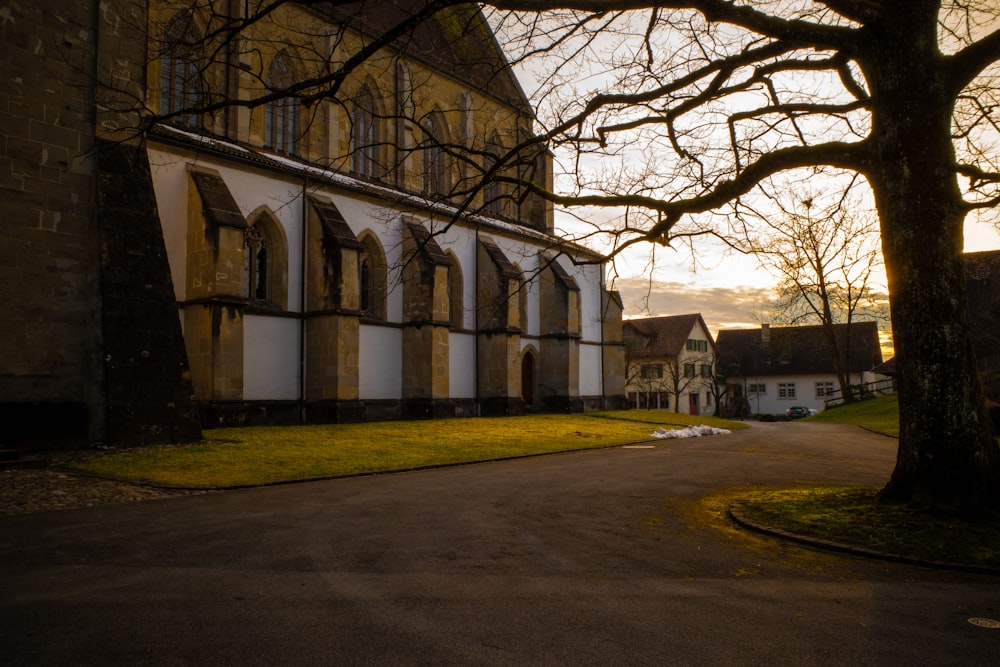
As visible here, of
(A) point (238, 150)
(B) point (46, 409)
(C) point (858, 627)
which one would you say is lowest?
(C) point (858, 627)

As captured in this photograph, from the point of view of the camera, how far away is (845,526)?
7477 millimetres

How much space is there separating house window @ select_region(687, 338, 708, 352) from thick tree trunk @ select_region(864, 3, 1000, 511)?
57.9 m

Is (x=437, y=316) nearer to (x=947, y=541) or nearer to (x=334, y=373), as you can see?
(x=334, y=373)

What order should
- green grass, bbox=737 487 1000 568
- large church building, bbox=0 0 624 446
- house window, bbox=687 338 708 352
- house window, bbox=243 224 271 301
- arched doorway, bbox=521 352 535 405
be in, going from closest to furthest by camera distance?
green grass, bbox=737 487 1000 568 < large church building, bbox=0 0 624 446 < house window, bbox=243 224 271 301 < arched doorway, bbox=521 352 535 405 < house window, bbox=687 338 708 352


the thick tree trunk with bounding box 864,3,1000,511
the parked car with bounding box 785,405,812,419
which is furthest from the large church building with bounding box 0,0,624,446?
the parked car with bounding box 785,405,812,419

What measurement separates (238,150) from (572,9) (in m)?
16.3

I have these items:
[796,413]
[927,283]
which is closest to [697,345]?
[796,413]

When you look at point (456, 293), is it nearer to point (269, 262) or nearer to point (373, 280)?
point (373, 280)

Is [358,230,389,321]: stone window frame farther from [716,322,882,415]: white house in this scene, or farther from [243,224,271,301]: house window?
[716,322,882,415]: white house

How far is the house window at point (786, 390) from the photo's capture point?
69688 millimetres

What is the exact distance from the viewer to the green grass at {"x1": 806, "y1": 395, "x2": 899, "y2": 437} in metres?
31.4

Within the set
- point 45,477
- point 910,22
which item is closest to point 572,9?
point 910,22

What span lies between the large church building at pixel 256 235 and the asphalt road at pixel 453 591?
359 cm

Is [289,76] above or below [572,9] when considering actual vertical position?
above
